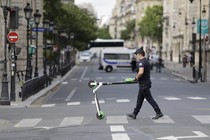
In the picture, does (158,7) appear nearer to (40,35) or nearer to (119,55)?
(119,55)

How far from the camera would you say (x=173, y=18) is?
403 ft

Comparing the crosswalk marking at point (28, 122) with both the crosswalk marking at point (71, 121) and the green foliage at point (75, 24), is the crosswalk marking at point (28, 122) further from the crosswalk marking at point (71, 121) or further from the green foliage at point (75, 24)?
the green foliage at point (75, 24)

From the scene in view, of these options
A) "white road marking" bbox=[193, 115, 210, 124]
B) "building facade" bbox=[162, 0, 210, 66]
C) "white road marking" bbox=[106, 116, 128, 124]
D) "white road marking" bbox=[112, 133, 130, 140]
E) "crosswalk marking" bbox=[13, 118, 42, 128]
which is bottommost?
"crosswalk marking" bbox=[13, 118, 42, 128]

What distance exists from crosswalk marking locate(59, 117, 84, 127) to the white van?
191ft

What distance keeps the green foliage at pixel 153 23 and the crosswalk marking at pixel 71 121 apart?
133545 mm

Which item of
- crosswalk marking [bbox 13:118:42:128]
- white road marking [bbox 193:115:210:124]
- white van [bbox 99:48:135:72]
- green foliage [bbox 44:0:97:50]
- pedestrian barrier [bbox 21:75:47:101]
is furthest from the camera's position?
green foliage [bbox 44:0:97:50]

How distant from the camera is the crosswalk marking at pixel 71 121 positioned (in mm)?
17703

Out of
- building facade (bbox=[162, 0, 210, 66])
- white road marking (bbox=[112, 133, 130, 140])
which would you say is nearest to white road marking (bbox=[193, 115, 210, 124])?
white road marking (bbox=[112, 133, 130, 140])

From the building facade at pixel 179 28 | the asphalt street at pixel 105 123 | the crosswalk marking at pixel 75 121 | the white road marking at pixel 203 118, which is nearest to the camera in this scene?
the asphalt street at pixel 105 123

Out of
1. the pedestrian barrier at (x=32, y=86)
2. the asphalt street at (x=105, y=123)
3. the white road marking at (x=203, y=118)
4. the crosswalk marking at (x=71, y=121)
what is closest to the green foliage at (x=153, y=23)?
the pedestrian barrier at (x=32, y=86)

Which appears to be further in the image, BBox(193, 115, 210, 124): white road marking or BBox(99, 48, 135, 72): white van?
BBox(99, 48, 135, 72): white van

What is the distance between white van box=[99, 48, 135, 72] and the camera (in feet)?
255

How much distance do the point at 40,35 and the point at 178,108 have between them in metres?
47.2

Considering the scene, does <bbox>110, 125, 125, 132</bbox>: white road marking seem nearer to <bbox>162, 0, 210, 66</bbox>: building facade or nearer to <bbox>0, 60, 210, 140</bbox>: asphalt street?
<bbox>0, 60, 210, 140</bbox>: asphalt street
